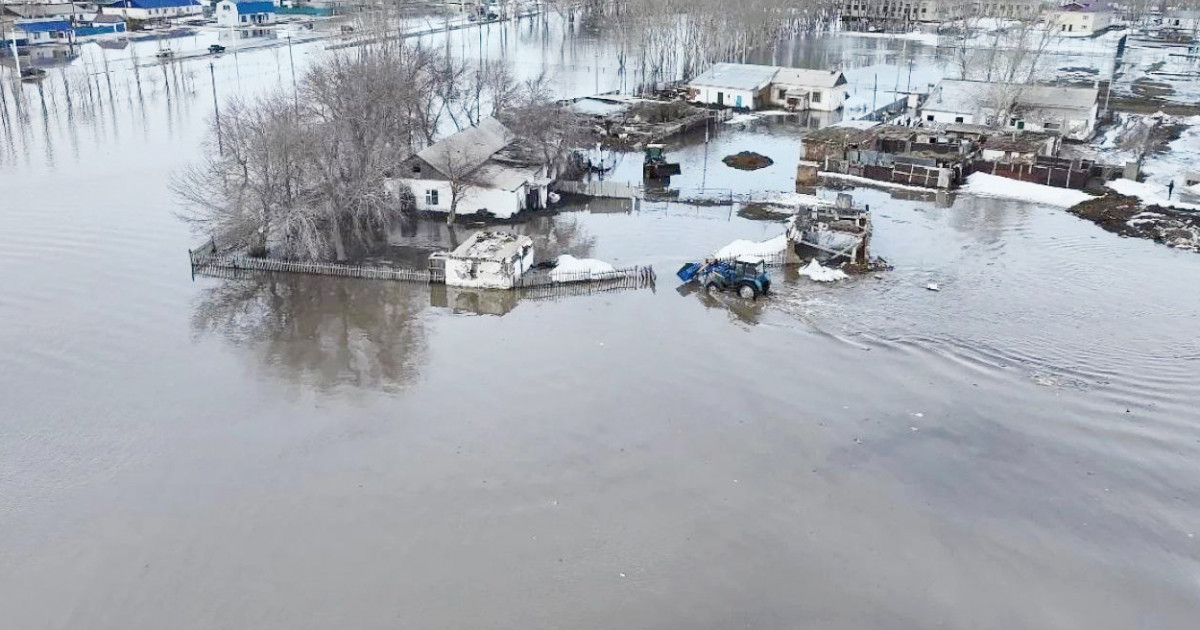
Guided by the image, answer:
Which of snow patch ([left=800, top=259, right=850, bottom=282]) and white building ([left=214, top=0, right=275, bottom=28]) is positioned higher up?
white building ([left=214, top=0, right=275, bottom=28])

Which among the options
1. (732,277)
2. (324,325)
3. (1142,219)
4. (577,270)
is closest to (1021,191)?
(1142,219)

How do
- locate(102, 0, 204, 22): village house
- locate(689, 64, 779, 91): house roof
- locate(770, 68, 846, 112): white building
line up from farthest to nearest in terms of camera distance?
locate(102, 0, 204, 22): village house, locate(689, 64, 779, 91): house roof, locate(770, 68, 846, 112): white building

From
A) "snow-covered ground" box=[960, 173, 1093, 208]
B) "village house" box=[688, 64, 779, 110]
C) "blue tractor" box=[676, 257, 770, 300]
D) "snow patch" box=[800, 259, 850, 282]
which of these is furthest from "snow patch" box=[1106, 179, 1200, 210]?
"village house" box=[688, 64, 779, 110]

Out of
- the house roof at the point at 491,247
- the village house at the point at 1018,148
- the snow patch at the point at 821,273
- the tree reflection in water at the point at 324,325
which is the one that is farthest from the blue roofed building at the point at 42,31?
the village house at the point at 1018,148

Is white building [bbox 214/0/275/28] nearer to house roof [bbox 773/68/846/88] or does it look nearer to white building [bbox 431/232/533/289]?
house roof [bbox 773/68/846/88]

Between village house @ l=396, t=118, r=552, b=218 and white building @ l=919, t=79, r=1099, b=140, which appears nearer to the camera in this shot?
village house @ l=396, t=118, r=552, b=218

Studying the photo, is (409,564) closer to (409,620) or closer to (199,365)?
(409,620)

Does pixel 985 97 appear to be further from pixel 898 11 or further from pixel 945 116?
pixel 898 11
